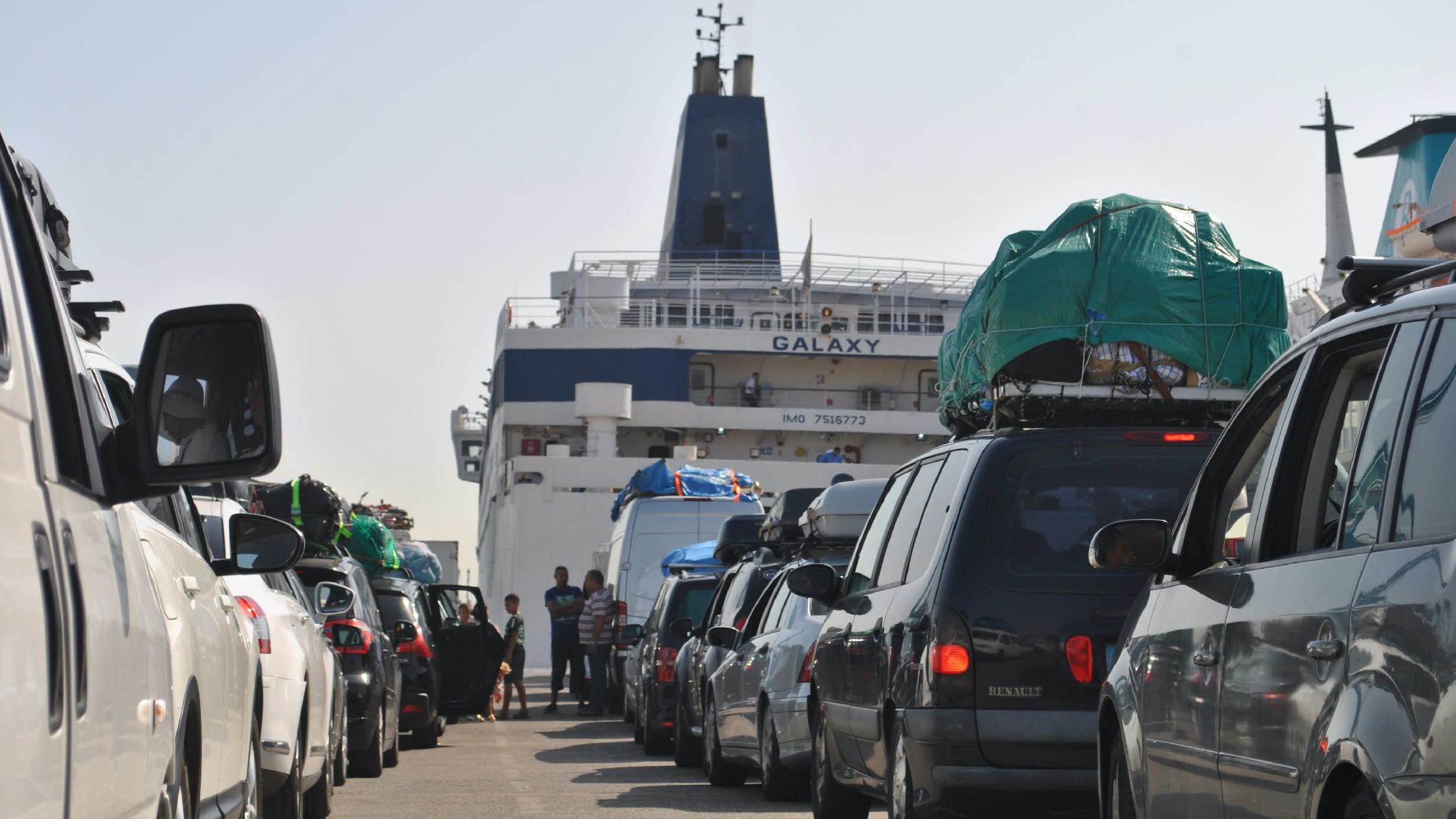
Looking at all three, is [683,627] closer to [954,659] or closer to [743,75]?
[954,659]

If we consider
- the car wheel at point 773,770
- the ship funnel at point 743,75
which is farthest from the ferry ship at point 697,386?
the car wheel at point 773,770

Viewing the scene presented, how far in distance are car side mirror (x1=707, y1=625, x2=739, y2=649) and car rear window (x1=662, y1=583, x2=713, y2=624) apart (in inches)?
175

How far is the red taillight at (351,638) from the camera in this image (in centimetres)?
1217

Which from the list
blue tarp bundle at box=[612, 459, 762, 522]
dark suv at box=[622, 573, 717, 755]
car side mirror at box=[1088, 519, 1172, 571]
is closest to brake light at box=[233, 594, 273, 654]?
car side mirror at box=[1088, 519, 1172, 571]

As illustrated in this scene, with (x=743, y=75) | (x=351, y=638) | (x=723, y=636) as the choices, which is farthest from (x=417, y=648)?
(x=743, y=75)

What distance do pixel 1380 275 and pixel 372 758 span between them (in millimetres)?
9671

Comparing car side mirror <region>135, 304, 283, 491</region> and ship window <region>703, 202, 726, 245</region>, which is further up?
ship window <region>703, 202, 726, 245</region>

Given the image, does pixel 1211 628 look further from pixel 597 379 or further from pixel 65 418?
pixel 597 379

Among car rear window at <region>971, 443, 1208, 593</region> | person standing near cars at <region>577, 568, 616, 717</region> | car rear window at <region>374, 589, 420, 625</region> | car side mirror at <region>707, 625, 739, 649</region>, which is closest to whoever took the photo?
car rear window at <region>971, 443, 1208, 593</region>

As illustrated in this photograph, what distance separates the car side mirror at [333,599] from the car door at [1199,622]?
22.5 ft

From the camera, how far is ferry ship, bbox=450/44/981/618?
161 feet

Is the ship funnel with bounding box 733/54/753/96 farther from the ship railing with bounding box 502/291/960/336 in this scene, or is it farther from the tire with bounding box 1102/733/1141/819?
the tire with bounding box 1102/733/1141/819

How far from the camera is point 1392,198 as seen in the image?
31.8m

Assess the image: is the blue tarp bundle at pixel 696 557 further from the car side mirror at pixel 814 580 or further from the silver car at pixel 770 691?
the car side mirror at pixel 814 580
